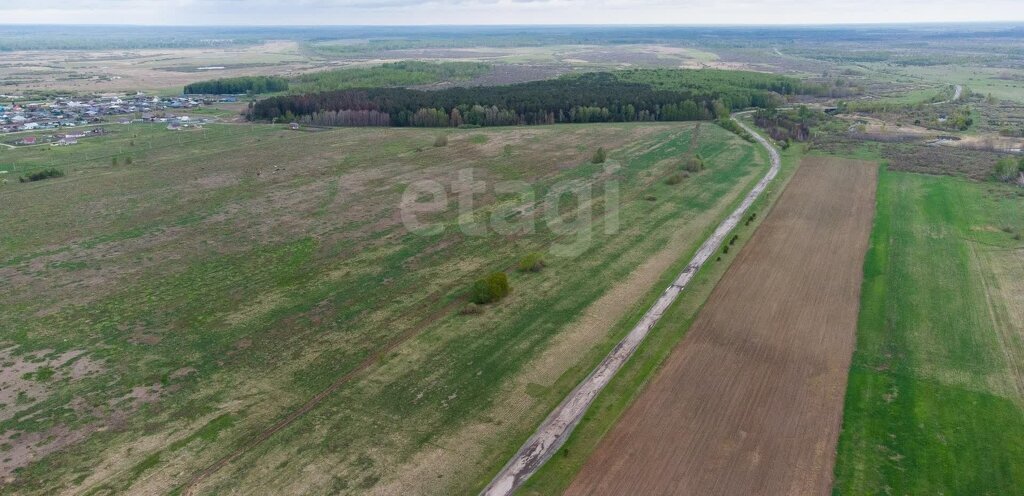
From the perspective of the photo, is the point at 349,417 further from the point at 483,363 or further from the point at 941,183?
the point at 941,183

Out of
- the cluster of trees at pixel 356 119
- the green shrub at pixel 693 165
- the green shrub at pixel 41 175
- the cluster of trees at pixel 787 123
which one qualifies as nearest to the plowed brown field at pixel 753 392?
the green shrub at pixel 693 165

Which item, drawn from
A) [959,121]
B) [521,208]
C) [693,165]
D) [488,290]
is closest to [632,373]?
[488,290]

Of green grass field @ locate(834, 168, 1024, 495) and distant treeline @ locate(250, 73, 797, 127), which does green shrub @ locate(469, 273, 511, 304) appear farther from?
distant treeline @ locate(250, 73, 797, 127)

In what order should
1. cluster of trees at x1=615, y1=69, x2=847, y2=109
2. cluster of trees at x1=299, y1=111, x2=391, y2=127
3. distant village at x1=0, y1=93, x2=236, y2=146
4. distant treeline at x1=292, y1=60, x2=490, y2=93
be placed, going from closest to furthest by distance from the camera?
1. distant village at x1=0, y1=93, x2=236, y2=146
2. cluster of trees at x1=299, y1=111, x2=391, y2=127
3. cluster of trees at x1=615, y1=69, x2=847, y2=109
4. distant treeline at x1=292, y1=60, x2=490, y2=93

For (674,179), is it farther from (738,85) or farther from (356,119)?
(738,85)

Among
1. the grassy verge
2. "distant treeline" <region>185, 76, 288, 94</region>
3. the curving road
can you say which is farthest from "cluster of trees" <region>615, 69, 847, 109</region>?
"distant treeline" <region>185, 76, 288, 94</region>

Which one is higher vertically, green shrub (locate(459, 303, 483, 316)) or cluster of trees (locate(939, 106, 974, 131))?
cluster of trees (locate(939, 106, 974, 131))
